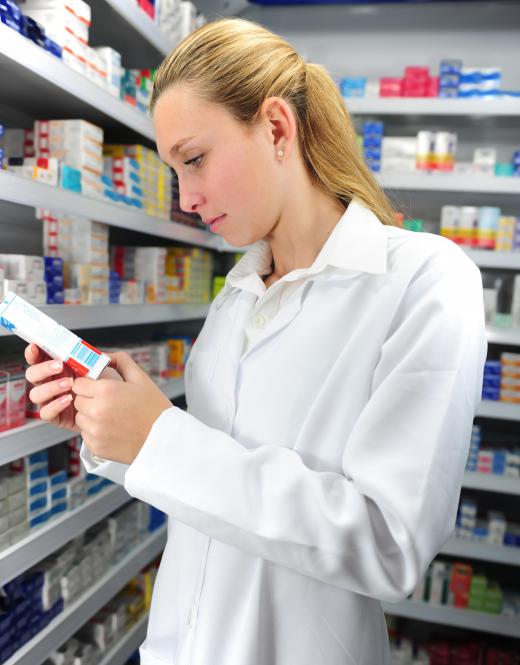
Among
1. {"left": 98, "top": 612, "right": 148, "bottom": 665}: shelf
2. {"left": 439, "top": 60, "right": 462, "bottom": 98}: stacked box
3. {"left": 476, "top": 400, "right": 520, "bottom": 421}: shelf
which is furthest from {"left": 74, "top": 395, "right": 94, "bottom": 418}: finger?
{"left": 439, "top": 60, "right": 462, "bottom": 98}: stacked box

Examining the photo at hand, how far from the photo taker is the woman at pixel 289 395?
0.87 m

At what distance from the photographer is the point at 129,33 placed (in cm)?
232

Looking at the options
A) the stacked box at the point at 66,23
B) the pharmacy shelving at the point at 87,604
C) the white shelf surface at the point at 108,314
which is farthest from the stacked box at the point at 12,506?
the stacked box at the point at 66,23

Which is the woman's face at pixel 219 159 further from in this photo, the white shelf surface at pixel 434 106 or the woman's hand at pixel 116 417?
the white shelf surface at pixel 434 106

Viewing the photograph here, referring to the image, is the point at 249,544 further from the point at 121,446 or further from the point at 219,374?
the point at 219,374

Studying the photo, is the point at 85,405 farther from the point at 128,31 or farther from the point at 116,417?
the point at 128,31

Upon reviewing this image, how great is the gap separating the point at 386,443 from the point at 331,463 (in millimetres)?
183

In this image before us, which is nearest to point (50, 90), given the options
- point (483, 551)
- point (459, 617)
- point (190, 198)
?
point (190, 198)

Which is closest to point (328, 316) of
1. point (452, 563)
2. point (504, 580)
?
point (452, 563)

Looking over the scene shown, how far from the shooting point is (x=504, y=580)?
3.50 meters

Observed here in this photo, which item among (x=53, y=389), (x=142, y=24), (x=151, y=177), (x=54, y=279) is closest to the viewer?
(x=53, y=389)

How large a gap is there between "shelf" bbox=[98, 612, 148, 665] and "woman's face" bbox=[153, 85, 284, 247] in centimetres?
196

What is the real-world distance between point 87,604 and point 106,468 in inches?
45.6

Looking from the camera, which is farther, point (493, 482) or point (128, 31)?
point (493, 482)
